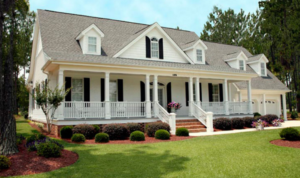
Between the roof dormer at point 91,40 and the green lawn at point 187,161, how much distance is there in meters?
8.12

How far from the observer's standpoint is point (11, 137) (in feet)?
26.9

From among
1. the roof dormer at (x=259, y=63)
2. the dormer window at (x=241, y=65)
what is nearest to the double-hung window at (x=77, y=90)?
the dormer window at (x=241, y=65)

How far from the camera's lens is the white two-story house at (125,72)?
48.1 ft

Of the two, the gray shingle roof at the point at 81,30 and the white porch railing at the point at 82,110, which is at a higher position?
the gray shingle roof at the point at 81,30

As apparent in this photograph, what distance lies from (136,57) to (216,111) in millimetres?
7362

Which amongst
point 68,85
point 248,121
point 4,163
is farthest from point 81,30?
point 248,121

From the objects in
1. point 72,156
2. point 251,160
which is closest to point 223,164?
point 251,160

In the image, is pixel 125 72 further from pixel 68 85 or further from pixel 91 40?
pixel 68 85

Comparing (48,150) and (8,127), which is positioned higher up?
(8,127)

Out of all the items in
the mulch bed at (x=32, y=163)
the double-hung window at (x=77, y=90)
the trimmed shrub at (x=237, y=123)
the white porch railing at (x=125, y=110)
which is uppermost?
the double-hung window at (x=77, y=90)

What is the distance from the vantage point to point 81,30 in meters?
19.0

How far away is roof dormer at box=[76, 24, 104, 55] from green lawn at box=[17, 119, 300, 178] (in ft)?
26.6

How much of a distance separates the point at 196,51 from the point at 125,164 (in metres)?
14.9

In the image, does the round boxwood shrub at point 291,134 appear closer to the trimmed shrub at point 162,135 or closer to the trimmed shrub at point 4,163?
the trimmed shrub at point 162,135
